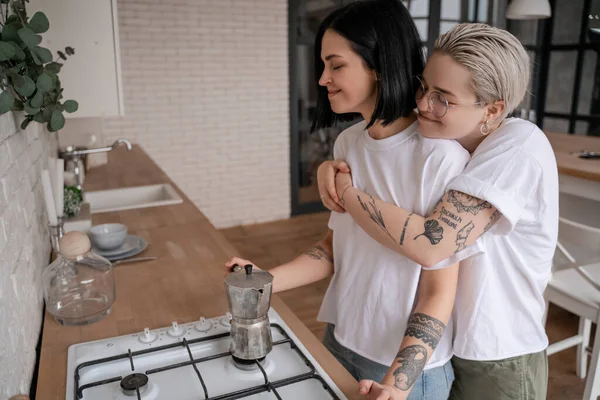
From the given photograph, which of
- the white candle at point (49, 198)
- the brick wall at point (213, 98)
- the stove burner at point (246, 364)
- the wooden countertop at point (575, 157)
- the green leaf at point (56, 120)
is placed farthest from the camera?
the brick wall at point (213, 98)

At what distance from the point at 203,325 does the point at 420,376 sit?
52cm

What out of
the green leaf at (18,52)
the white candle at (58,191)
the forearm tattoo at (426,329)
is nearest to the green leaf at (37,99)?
the green leaf at (18,52)

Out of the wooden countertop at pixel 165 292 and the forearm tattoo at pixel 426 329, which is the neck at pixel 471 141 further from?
the wooden countertop at pixel 165 292

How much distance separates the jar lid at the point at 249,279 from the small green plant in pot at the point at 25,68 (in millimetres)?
531

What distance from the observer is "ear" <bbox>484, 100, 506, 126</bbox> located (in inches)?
38.9

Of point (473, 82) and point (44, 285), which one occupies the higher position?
point (473, 82)

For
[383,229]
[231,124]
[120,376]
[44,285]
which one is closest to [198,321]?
[120,376]

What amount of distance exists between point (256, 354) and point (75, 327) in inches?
20.8

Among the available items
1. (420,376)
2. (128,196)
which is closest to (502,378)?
(420,376)

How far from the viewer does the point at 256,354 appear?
1040 mm

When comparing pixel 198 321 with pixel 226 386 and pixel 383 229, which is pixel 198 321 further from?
pixel 383 229

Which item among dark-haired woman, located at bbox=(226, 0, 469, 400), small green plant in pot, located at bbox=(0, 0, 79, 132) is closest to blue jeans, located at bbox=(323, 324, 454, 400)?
dark-haired woman, located at bbox=(226, 0, 469, 400)

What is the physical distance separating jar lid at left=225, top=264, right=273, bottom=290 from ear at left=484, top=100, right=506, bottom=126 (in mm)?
546

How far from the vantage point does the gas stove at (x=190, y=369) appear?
979 millimetres
